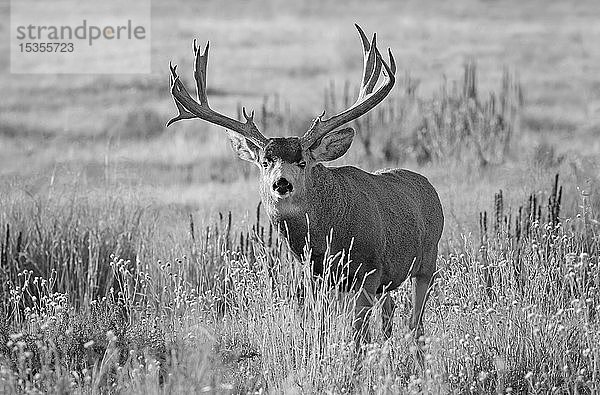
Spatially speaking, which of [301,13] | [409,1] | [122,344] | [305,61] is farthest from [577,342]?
[409,1]

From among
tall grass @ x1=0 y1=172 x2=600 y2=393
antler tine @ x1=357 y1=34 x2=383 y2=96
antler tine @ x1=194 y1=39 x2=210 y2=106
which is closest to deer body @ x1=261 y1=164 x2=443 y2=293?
tall grass @ x1=0 y1=172 x2=600 y2=393

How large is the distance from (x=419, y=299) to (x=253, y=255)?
1893mm

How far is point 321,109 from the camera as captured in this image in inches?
846

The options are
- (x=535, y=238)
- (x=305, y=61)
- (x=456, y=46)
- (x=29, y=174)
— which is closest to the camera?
(x=535, y=238)

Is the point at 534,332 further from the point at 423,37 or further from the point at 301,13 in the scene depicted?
the point at 301,13

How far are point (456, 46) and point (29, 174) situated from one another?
23.9 metres

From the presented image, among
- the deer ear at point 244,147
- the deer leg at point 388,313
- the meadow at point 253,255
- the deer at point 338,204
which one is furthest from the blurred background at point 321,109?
the deer leg at point 388,313

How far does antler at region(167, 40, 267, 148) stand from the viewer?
762 centimetres

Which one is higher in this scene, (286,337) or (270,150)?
(270,150)

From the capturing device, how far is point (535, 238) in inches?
356

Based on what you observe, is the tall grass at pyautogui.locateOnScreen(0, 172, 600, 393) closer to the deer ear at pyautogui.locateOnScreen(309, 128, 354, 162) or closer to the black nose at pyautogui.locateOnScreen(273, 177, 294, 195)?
the black nose at pyautogui.locateOnScreen(273, 177, 294, 195)

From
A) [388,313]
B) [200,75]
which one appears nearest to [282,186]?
[200,75]

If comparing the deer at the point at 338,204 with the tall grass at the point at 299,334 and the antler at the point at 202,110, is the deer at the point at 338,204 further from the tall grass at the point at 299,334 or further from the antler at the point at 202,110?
the tall grass at the point at 299,334

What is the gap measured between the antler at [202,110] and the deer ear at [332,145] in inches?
15.8
